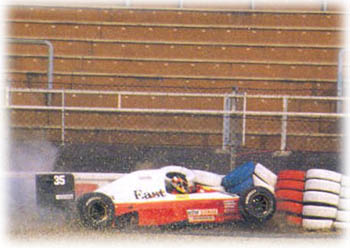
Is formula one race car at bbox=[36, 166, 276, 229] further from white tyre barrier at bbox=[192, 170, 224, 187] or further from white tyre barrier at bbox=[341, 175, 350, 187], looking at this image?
white tyre barrier at bbox=[341, 175, 350, 187]

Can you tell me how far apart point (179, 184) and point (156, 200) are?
346 millimetres

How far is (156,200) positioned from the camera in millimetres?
6859

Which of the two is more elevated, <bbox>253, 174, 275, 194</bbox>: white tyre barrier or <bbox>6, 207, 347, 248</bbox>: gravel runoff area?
<bbox>253, 174, 275, 194</bbox>: white tyre barrier

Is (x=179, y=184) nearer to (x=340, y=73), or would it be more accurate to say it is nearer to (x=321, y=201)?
(x=321, y=201)

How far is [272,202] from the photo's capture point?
273 inches

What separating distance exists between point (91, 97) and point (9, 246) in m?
5.69

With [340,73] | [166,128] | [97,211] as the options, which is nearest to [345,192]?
[97,211]

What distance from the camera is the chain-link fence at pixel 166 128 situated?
389 inches

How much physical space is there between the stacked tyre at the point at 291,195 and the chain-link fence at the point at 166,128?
91.2 inches

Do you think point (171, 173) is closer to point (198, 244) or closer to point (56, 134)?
point (198, 244)

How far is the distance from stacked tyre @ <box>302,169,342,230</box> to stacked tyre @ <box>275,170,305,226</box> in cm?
11

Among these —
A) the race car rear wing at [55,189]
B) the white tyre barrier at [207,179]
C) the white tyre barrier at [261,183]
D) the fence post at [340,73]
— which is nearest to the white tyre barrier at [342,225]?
the white tyre barrier at [261,183]

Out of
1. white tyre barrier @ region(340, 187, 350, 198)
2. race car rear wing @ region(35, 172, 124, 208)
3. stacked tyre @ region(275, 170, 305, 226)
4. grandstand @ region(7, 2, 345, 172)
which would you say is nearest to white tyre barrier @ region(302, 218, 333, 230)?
stacked tyre @ region(275, 170, 305, 226)

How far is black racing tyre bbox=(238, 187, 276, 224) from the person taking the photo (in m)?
6.87
